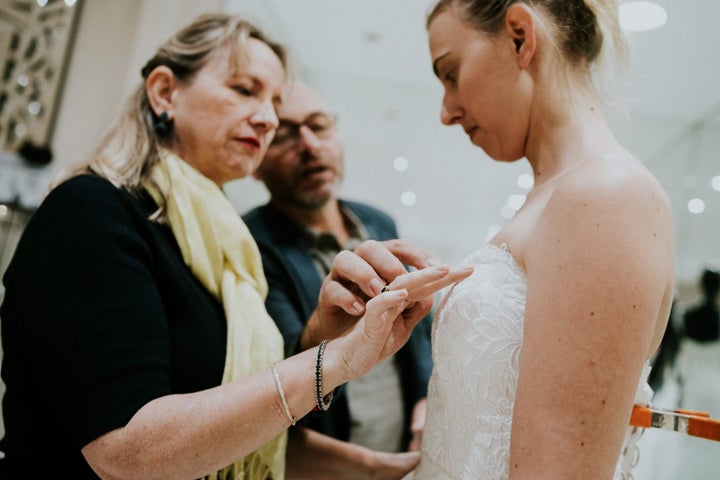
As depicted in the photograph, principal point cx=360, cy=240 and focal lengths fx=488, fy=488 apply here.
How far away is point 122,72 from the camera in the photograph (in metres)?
1.72

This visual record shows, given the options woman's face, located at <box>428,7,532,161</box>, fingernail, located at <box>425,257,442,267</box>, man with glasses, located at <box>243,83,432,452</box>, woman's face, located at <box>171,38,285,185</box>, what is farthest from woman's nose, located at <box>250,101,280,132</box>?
fingernail, located at <box>425,257,442,267</box>

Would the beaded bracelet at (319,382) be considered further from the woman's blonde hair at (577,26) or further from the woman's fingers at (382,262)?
the woman's blonde hair at (577,26)

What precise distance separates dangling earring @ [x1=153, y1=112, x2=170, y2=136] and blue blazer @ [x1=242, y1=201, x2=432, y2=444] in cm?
44

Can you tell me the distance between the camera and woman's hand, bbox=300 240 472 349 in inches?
24.9

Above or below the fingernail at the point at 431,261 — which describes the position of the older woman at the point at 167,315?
below

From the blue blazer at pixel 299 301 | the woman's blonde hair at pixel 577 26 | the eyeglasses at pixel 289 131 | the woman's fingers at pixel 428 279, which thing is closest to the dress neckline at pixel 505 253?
the woman's fingers at pixel 428 279

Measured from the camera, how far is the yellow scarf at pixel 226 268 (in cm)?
88

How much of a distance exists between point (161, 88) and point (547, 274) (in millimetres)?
856

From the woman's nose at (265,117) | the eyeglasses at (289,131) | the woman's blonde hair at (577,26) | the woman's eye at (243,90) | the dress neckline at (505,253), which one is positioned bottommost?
the dress neckline at (505,253)

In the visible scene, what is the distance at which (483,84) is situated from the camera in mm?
814

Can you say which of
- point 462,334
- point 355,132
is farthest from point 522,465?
point 355,132

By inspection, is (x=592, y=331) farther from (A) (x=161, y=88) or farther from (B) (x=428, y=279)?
(A) (x=161, y=88)

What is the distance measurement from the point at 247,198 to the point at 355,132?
0.85m

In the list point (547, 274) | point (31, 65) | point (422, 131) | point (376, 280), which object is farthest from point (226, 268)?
point (422, 131)
